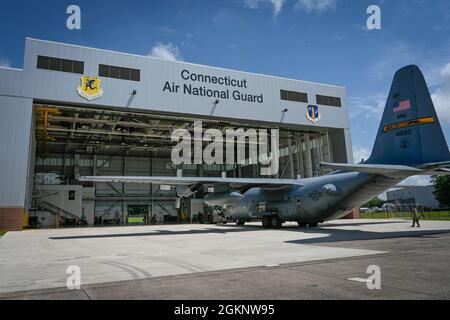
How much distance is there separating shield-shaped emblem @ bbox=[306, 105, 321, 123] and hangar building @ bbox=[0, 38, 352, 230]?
16 centimetres

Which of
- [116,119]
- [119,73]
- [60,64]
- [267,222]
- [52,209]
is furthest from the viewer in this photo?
[52,209]

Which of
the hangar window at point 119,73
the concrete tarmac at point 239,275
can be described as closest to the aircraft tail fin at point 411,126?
the concrete tarmac at point 239,275

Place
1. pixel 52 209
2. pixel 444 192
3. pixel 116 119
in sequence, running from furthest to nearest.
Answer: pixel 444 192 → pixel 52 209 → pixel 116 119

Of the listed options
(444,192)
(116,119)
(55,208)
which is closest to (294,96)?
(116,119)

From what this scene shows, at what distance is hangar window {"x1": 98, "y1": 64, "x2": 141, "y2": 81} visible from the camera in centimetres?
2827

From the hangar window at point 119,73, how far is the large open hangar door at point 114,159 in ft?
10.0

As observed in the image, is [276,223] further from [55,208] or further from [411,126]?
[55,208]

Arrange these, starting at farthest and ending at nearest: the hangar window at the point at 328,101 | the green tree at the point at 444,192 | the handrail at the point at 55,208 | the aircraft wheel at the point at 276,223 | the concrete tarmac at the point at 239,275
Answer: the green tree at the point at 444,192 < the handrail at the point at 55,208 < the hangar window at the point at 328,101 < the aircraft wheel at the point at 276,223 < the concrete tarmac at the point at 239,275

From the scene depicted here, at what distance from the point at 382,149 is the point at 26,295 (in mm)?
15308

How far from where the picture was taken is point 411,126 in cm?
1447

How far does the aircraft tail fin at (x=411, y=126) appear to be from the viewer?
13906 mm

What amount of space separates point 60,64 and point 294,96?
75.4 ft

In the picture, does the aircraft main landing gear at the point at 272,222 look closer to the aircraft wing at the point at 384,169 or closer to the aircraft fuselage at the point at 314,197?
the aircraft fuselage at the point at 314,197
